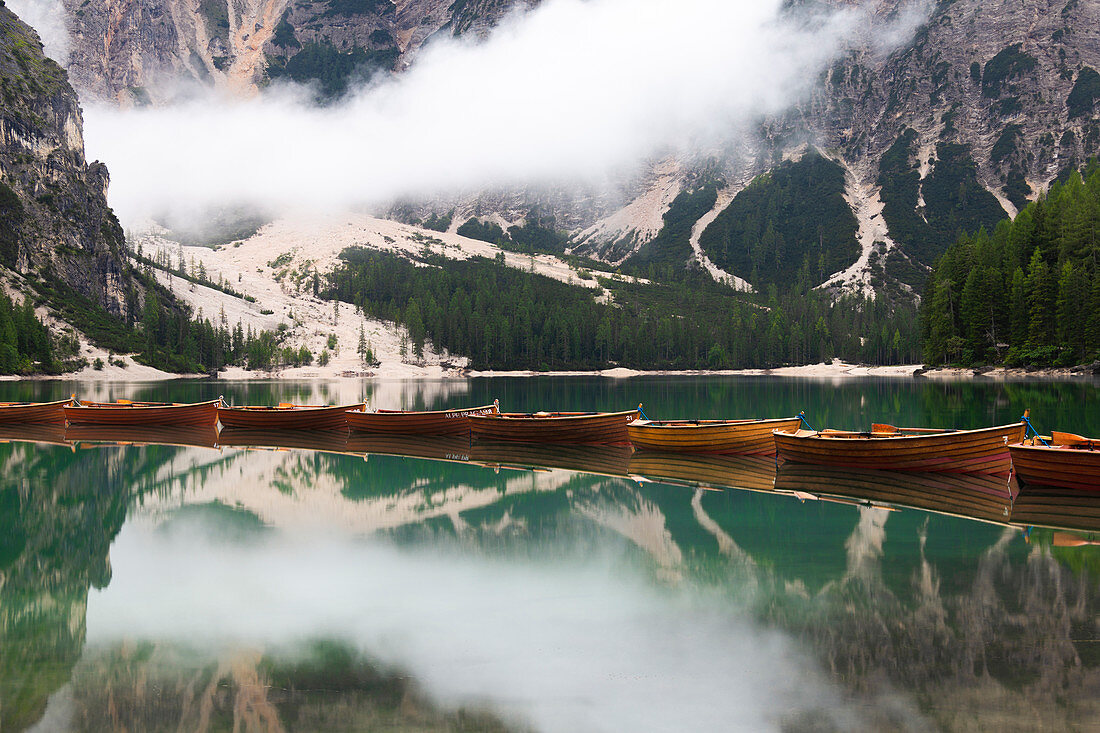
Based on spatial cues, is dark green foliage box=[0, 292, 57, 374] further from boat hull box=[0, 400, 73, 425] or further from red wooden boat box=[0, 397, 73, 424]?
red wooden boat box=[0, 397, 73, 424]

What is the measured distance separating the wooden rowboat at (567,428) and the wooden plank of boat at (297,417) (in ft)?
39.7

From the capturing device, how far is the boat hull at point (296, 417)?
155 feet

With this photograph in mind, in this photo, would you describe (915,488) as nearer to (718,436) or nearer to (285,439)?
(718,436)

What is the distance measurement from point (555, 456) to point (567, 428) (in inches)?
151

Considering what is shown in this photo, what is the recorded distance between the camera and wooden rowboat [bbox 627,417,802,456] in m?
33.0

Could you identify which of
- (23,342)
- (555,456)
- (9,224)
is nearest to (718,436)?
(555,456)

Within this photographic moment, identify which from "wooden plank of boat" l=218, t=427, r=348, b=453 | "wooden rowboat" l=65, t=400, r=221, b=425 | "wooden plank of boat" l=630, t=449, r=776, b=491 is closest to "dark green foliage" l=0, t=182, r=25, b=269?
"wooden rowboat" l=65, t=400, r=221, b=425

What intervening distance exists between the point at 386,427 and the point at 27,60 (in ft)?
655

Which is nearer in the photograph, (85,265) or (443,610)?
(443,610)

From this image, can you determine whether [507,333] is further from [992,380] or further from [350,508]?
[350,508]

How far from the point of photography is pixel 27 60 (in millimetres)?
182875

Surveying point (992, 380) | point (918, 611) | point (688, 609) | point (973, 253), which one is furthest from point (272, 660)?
point (973, 253)

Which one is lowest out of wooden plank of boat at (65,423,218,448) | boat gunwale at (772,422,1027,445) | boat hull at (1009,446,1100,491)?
wooden plank of boat at (65,423,218,448)

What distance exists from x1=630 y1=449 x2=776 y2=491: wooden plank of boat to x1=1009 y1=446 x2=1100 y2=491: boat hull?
26.8 feet
